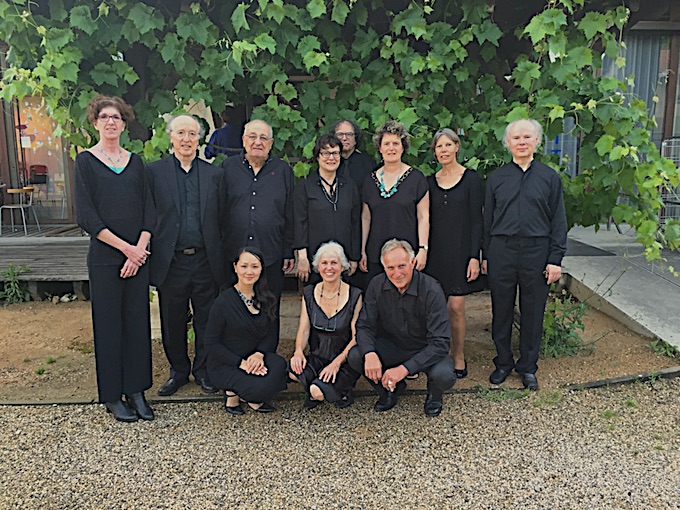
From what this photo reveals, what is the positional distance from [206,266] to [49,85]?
1.46m

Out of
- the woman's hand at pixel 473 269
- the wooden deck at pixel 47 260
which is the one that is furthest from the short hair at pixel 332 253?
the wooden deck at pixel 47 260

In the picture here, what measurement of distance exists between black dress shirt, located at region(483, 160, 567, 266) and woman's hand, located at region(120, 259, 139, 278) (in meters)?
1.98

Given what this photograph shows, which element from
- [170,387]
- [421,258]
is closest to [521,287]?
[421,258]

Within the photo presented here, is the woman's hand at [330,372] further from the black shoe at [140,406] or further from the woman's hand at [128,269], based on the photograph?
the woman's hand at [128,269]

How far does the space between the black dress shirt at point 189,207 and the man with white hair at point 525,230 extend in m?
1.64

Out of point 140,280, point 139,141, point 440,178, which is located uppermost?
point 139,141

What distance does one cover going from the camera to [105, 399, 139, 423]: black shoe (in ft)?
10.6

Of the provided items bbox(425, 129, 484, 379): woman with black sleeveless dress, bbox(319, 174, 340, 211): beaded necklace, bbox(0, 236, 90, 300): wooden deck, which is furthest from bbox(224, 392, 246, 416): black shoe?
bbox(0, 236, 90, 300): wooden deck

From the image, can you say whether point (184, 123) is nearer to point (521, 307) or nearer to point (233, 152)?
point (233, 152)

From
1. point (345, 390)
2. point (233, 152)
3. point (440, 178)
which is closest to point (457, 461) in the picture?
point (345, 390)

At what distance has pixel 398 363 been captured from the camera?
129 inches

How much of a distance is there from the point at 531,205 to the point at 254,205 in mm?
1539

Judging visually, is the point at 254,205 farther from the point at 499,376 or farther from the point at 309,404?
the point at 499,376

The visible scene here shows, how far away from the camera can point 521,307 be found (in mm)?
3582
